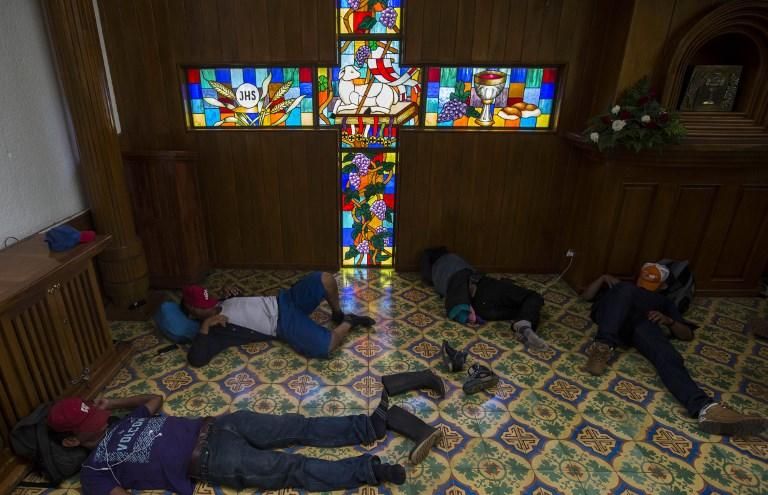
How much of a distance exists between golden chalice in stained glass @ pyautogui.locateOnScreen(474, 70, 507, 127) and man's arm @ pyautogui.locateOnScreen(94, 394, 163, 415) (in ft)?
11.2

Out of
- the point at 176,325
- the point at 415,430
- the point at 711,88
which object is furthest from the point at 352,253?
the point at 711,88

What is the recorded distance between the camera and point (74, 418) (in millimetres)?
1988

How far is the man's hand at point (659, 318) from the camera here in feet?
10.2

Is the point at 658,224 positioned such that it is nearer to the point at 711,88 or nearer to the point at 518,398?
the point at 711,88

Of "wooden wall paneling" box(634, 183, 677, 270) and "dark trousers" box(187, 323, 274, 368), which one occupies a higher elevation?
"wooden wall paneling" box(634, 183, 677, 270)

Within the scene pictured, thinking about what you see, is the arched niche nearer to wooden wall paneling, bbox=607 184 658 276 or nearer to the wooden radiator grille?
wooden wall paneling, bbox=607 184 658 276

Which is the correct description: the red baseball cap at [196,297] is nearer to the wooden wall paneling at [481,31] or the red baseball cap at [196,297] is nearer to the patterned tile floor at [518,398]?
the patterned tile floor at [518,398]

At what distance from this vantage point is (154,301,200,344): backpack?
307 cm

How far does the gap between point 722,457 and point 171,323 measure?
137 inches

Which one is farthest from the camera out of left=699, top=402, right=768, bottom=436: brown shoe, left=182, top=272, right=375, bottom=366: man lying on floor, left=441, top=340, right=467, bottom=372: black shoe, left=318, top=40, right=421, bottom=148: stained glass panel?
left=318, top=40, right=421, bottom=148: stained glass panel

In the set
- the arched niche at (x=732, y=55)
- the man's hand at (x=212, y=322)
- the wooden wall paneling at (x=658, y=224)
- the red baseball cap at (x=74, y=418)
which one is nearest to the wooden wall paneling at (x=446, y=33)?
the arched niche at (x=732, y=55)

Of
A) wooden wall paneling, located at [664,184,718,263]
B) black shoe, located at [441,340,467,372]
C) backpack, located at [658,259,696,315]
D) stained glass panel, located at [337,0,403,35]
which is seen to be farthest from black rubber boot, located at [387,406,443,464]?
stained glass panel, located at [337,0,403,35]

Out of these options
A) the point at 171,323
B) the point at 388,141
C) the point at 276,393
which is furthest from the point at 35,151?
the point at 388,141

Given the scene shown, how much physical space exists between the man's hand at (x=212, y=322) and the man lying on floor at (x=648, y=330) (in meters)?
2.57
